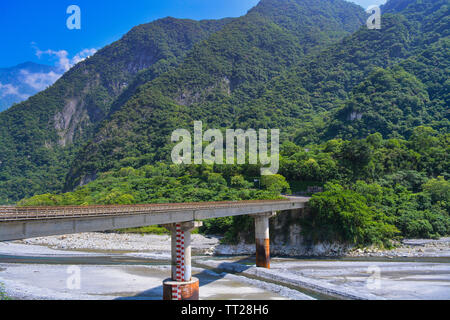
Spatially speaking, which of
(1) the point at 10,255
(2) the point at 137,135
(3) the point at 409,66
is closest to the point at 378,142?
(3) the point at 409,66

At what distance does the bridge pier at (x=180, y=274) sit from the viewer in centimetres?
2288

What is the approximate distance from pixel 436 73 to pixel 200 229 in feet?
351

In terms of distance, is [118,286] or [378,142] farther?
[378,142]

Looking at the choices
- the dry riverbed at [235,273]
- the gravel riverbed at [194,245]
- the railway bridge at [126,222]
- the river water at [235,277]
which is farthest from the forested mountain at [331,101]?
the railway bridge at [126,222]

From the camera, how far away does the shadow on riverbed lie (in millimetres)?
26216

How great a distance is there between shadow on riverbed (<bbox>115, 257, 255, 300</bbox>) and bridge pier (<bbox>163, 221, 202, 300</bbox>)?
363 centimetres

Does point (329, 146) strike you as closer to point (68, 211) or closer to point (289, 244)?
point (289, 244)

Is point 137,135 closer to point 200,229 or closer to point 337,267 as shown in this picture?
point 200,229

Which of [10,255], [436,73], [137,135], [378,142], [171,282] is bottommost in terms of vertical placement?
[10,255]

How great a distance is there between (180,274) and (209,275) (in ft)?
37.1

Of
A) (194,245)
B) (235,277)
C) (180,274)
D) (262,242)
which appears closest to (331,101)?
(194,245)

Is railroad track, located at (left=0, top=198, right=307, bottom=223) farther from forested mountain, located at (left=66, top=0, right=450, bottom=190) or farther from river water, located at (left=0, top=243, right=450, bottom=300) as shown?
forested mountain, located at (left=66, top=0, right=450, bottom=190)

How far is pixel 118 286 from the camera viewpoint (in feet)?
97.1

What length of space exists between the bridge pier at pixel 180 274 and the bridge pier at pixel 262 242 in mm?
15350
